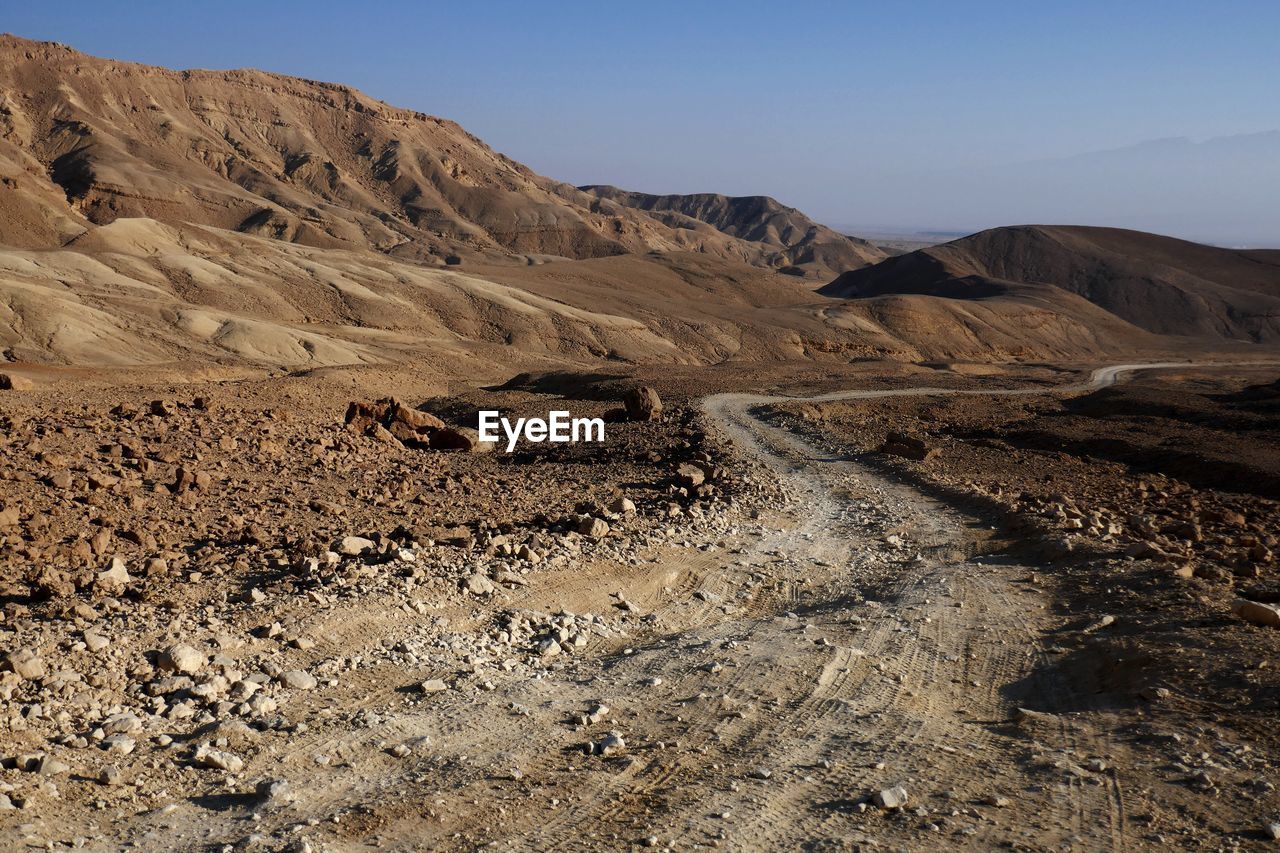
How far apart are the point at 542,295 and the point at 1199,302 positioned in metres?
61.8

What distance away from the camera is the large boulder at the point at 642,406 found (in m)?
21.5

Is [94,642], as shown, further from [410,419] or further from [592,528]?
[410,419]

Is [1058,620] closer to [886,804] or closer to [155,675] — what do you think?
[886,804]

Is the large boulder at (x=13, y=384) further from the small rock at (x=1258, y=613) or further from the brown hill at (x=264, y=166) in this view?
the brown hill at (x=264, y=166)

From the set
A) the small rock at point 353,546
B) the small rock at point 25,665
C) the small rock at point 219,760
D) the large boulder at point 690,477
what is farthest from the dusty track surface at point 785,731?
the large boulder at point 690,477

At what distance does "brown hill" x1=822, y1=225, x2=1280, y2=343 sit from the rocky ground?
262ft

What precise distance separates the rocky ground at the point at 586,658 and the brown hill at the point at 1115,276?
7974 cm

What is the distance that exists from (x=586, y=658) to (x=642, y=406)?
14.0 m

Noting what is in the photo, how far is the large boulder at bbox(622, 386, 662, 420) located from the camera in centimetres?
2147

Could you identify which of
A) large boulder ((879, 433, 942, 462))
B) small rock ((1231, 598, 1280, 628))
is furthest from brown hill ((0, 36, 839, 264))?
small rock ((1231, 598, 1280, 628))

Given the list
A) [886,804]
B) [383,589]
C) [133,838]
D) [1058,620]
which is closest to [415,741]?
[133,838]

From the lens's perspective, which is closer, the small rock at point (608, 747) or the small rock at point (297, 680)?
the small rock at point (608, 747)

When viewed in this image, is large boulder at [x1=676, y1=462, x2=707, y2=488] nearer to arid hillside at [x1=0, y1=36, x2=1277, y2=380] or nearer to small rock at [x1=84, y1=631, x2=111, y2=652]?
small rock at [x1=84, y1=631, x2=111, y2=652]

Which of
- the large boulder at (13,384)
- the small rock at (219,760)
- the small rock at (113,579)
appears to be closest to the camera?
the small rock at (219,760)
